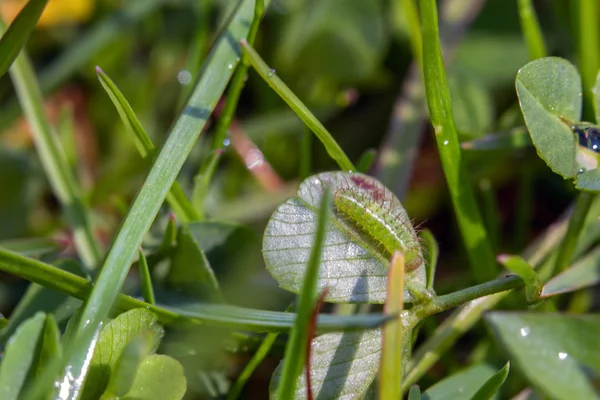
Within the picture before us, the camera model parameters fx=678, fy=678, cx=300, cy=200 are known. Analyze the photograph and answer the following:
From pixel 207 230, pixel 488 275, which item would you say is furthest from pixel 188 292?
pixel 488 275

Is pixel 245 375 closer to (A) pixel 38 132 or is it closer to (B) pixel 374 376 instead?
(B) pixel 374 376

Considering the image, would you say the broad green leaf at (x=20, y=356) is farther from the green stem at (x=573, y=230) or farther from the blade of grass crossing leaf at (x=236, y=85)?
the green stem at (x=573, y=230)

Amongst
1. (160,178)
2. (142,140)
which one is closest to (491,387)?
(160,178)

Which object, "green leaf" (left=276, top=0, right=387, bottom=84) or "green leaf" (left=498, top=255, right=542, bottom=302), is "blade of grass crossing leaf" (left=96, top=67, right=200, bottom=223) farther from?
"green leaf" (left=276, top=0, right=387, bottom=84)

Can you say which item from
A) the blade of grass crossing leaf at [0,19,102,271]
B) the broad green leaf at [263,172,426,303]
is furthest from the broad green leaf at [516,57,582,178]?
the blade of grass crossing leaf at [0,19,102,271]

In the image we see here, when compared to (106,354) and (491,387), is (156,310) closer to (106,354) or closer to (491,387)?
(106,354)

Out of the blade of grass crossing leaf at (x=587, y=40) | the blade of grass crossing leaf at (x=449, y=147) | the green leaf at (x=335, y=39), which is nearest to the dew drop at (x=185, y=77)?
the green leaf at (x=335, y=39)
